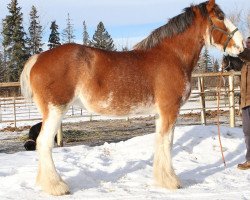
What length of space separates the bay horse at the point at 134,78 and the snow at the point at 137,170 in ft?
0.91

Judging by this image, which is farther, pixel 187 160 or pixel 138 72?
pixel 187 160

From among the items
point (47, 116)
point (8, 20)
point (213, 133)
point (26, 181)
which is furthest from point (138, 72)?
point (8, 20)

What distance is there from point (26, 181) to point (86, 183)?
757 millimetres

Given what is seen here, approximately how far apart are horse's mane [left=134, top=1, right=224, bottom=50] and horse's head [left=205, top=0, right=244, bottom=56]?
41 millimetres

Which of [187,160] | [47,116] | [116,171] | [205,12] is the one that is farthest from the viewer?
[187,160]

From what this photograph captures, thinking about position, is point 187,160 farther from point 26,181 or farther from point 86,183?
point 26,181

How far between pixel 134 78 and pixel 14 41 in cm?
3776

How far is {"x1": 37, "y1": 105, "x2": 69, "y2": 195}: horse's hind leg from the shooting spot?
4.52 metres

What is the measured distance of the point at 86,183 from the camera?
4.96 m

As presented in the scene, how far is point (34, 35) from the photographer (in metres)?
46.7

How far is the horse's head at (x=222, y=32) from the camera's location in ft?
16.7

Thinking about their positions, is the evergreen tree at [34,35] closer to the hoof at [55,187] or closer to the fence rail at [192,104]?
the fence rail at [192,104]

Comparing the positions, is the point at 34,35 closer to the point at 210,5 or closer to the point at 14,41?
the point at 14,41

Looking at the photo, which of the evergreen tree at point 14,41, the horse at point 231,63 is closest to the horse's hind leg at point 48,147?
the horse at point 231,63
